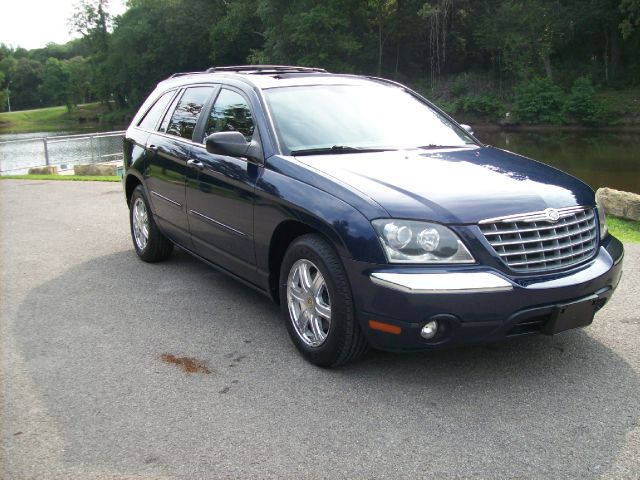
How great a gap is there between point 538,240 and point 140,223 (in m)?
4.49

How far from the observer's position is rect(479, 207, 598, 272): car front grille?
3609 millimetres

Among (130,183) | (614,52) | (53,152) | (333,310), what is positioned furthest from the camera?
(614,52)

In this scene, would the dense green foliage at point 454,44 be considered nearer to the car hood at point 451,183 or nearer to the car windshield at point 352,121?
the car windshield at point 352,121

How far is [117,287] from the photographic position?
19.9 ft

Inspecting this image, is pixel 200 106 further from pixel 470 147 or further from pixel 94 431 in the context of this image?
pixel 94 431

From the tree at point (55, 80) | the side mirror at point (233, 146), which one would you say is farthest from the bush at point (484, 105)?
the tree at point (55, 80)

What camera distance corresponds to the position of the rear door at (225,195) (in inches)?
184

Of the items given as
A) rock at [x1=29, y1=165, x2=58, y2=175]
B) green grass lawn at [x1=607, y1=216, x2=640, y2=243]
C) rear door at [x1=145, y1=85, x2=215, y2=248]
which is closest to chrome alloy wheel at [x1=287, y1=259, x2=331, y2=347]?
rear door at [x1=145, y1=85, x2=215, y2=248]

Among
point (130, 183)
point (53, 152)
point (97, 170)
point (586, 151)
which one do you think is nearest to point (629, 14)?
point (586, 151)

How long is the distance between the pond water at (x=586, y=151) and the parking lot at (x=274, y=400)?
1598 centimetres

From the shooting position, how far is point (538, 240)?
12.1 ft

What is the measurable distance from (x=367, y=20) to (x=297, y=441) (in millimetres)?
57255

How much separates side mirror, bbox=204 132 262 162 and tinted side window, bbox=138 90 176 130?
81.5 inches

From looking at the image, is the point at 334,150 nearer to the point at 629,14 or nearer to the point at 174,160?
the point at 174,160
